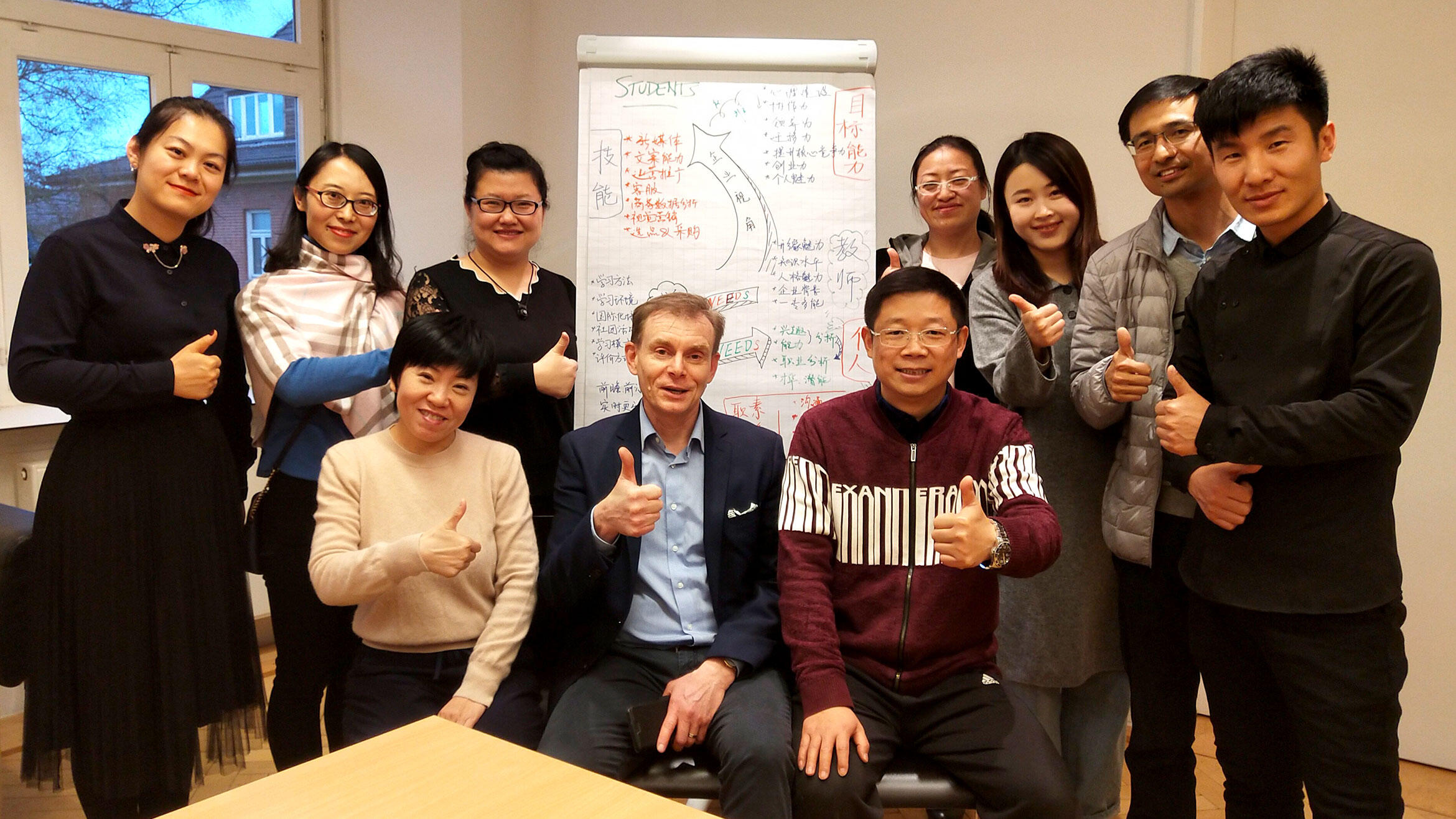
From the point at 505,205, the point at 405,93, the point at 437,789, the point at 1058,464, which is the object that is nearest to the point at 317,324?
the point at 505,205

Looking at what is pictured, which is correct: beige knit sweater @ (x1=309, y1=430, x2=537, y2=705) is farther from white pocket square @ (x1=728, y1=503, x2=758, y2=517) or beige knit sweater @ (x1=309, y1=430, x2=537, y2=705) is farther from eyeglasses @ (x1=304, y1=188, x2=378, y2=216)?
eyeglasses @ (x1=304, y1=188, x2=378, y2=216)

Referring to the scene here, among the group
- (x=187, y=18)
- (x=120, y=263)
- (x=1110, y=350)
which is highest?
(x=187, y=18)

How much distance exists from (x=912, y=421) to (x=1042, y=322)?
36 cm

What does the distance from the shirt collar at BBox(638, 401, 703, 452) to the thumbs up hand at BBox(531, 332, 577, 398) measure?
0.85 ft

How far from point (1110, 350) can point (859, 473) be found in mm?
641

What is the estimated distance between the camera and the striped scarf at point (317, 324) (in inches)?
82.2

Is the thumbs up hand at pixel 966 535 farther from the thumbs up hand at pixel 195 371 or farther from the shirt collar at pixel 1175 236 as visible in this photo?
the thumbs up hand at pixel 195 371

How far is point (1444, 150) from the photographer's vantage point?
269 centimetres

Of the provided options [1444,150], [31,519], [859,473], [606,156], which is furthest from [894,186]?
[31,519]

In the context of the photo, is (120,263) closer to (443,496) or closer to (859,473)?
(443,496)

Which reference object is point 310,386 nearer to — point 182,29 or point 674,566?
point 674,566

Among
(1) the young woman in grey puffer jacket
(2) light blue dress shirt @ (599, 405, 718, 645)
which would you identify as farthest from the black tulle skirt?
(1) the young woman in grey puffer jacket

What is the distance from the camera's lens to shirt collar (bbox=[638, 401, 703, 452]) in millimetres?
2002

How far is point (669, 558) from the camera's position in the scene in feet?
6.44
